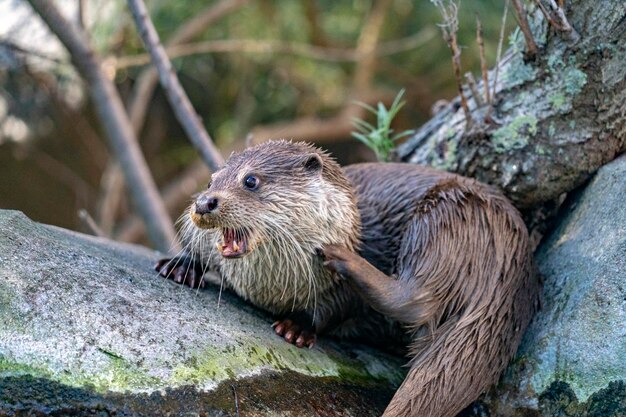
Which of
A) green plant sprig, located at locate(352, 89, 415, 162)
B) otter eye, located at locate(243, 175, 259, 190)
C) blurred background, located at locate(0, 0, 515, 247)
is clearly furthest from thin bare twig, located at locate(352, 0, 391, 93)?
otter eye, located at locate(243, 175, 259, 190)

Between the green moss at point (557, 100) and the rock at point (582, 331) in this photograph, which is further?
the green moss at point (557, 100)

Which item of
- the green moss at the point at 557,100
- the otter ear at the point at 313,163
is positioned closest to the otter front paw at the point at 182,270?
the otter ear at the point at 313,163

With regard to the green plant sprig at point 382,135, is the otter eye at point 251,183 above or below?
below

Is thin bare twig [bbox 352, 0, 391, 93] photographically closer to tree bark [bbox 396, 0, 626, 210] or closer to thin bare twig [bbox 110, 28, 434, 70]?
thin bare twig [bbox 110, 28, 434, 70]

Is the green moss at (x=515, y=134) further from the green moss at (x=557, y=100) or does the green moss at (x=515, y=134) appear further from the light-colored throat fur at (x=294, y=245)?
the light-colored throat fur at (x=294, y=245)

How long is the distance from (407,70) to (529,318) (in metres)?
4.18

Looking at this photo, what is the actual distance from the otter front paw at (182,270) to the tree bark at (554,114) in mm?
921

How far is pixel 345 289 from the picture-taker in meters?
2.18

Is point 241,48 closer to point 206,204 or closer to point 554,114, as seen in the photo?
point 554,114

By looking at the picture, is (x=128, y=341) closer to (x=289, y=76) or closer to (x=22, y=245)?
(x=22, y=245)

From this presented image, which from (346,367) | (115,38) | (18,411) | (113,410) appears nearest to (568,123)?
(346,367)

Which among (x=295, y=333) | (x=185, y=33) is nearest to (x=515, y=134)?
(x=295, y=333)

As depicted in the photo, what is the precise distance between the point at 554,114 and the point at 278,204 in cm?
89

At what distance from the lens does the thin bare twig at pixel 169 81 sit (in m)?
2.92
